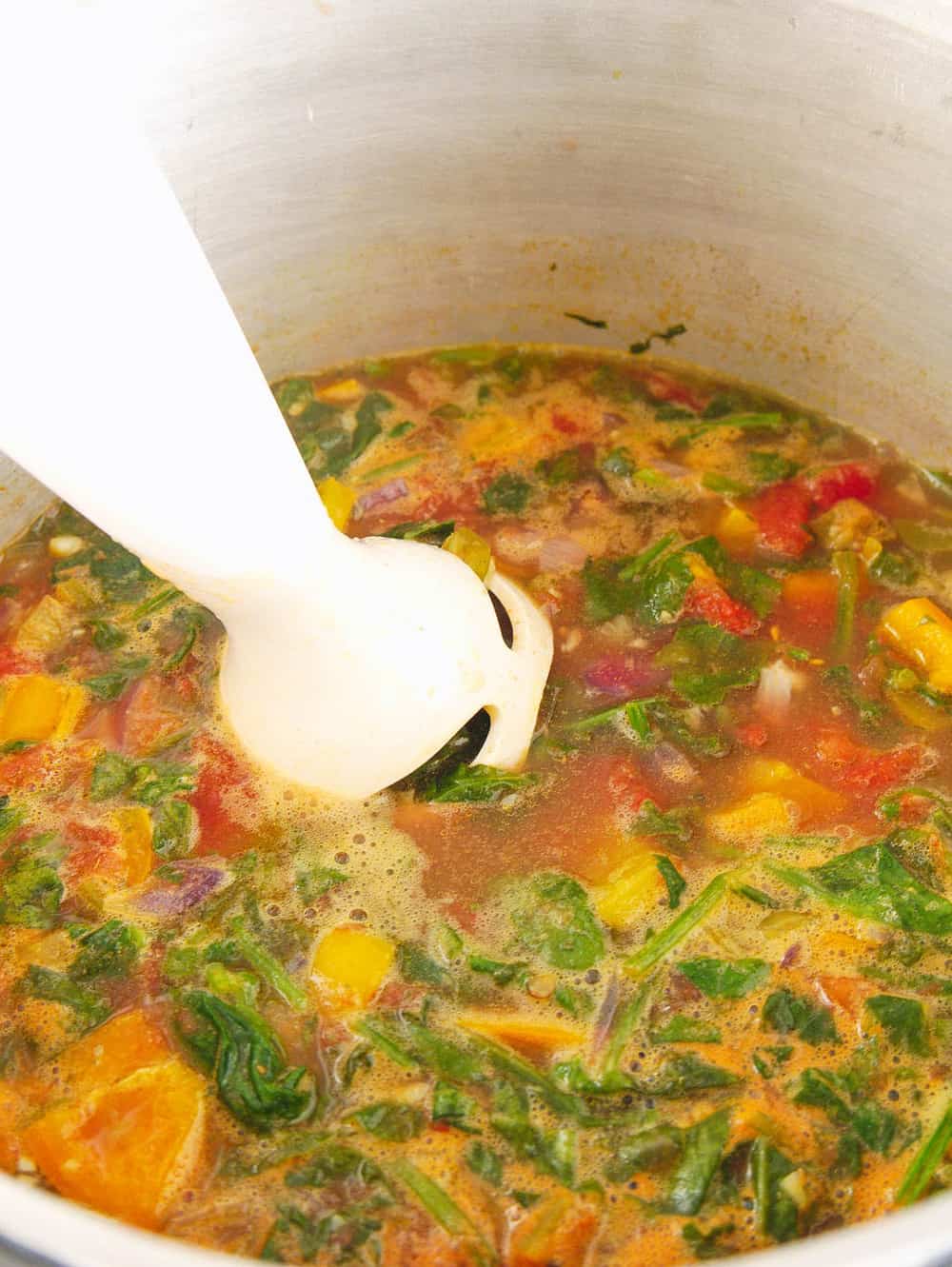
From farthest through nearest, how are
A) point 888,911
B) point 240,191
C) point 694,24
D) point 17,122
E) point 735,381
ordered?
1. point 735,381
2. point 240,191
3. point 694,24
4. point 888,911
5. point 17,122

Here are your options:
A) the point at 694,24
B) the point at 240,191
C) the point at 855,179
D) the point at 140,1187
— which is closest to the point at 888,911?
the point at 140,1187

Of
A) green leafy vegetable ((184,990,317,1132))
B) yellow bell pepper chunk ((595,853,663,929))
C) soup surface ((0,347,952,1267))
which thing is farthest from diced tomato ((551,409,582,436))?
green leafy vegetable ((184,990,317,1132))

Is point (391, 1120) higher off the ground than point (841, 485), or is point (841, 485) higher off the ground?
point (391, 1120)

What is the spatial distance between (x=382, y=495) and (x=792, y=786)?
126 cm

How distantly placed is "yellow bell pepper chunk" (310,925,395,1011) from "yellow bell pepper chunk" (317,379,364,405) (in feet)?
5.30

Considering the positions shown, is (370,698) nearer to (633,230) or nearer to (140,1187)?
(140,1187)

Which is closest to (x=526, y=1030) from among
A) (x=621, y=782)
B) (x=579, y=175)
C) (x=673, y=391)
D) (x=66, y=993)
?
(x=621, y=782)

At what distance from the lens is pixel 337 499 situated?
3.44m

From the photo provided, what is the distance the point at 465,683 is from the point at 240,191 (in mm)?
1459

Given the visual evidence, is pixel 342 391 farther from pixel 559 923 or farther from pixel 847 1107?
pixel 847 1107

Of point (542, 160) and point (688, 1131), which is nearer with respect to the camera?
point (688, 1131)

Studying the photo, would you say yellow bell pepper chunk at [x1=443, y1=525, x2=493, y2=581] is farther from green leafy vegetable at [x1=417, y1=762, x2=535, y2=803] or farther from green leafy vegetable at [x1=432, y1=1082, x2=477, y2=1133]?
green leafy vegetable at [x1=432, y1=1082, x2=477, y2=1133]

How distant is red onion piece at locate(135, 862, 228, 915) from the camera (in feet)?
8.82

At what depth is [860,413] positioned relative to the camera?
11.8ft
